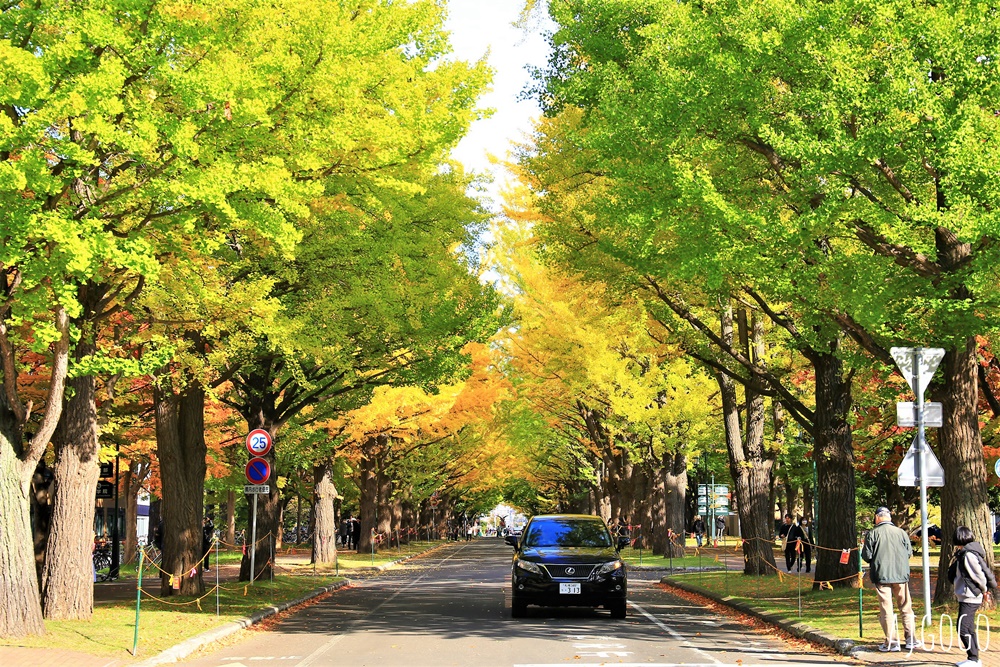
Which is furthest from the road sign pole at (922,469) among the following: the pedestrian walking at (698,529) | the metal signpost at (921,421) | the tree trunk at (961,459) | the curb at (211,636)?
the pedestrian walking at (698,529)

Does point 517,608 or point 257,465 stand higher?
point 257,465

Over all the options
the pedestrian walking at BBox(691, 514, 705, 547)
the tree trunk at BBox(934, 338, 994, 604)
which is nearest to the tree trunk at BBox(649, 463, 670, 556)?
the pedestrian walking at BBox(691, 514, 705, 547)

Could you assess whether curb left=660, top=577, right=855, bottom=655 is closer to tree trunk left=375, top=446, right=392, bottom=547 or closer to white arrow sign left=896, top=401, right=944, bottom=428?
white arrow sign left=896, top=401, right=944, bottom=428

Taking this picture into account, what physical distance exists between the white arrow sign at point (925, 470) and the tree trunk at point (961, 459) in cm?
293

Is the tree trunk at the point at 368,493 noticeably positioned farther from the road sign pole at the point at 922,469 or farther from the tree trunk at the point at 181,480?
the road sign pole at the point at 922,469

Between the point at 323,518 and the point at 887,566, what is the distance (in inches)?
1096

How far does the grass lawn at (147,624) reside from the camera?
13.2m

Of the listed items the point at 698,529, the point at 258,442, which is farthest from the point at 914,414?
the point at 698,529

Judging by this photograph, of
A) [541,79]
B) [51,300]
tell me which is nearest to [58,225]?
[51,300]

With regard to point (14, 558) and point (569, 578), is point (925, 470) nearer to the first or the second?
point (569, 578)

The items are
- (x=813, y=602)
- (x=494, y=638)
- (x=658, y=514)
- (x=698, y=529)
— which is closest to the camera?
(x=494, y=638)

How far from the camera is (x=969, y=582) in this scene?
38.6 ft

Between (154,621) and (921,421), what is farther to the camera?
(154,621)

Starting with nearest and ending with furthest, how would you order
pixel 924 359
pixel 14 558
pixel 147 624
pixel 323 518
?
pixel 924 359 → pixel 14 558 → pixel 147 624 → pixel 323 518
